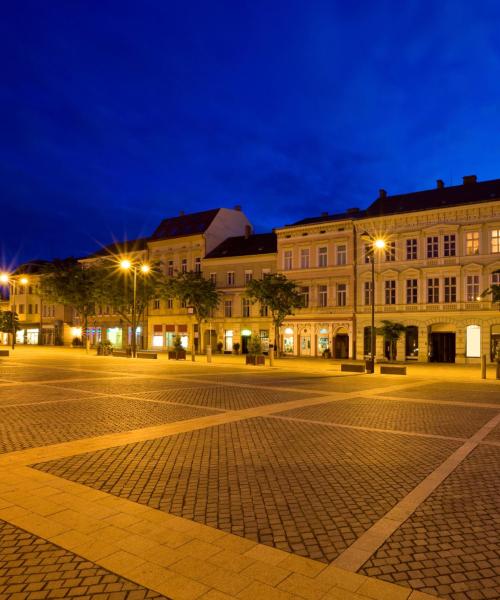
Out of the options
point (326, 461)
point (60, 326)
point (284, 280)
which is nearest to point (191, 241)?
point (284, 280)

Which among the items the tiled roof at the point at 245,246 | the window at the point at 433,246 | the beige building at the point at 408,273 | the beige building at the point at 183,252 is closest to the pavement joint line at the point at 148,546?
the beige building at the point at 408,273

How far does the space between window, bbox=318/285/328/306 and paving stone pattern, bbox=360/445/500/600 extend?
39422 millimetres

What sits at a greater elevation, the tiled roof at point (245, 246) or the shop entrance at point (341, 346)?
the tiled roof at point (245, 246)

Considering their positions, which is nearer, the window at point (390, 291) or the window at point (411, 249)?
the window at point (411, 249)

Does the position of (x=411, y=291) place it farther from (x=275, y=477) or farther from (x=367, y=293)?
(x=275, y=477)

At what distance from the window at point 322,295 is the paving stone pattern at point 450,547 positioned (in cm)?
3942

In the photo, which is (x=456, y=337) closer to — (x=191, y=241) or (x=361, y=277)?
(x=361, y=277)

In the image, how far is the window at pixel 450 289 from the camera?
39.7 meters

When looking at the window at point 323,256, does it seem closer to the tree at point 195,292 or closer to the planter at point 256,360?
the tree at point 195,292

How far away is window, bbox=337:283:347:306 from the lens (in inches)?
1784

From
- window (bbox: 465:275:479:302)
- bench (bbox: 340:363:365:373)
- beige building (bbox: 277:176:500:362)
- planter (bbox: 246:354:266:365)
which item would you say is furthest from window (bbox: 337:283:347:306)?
bench (bbox: 340:363:365:373)

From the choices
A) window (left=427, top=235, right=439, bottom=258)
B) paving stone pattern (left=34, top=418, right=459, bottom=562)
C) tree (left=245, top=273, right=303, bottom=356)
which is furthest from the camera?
window (left=427, top=235, right=439, bottom=258)

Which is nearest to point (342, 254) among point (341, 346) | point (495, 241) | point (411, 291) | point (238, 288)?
point (411, 291)

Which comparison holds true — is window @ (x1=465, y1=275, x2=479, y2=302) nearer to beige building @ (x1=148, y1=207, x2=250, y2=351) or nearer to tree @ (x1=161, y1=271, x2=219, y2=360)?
tree @ (x1=161, y1=271, x2=219, y2=360)
